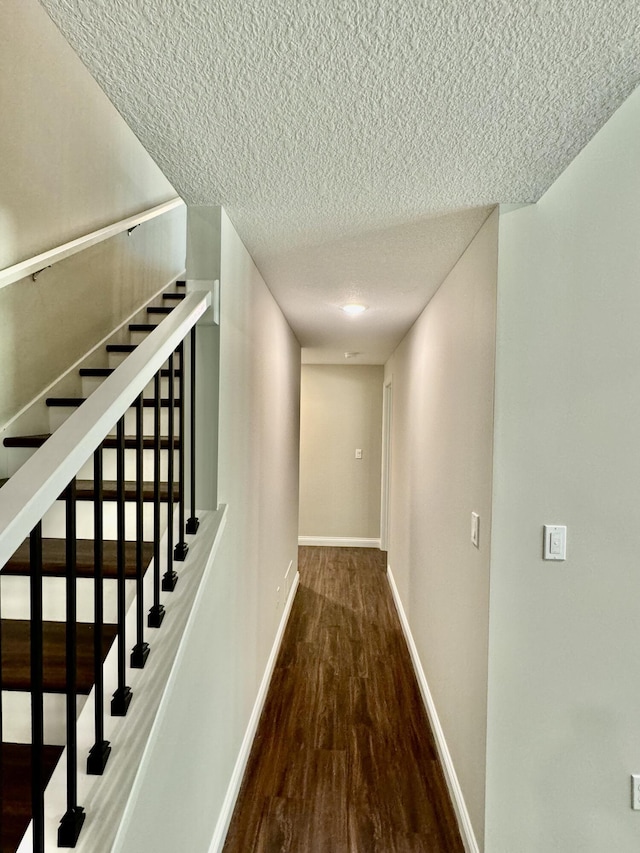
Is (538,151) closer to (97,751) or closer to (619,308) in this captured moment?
(619,308)

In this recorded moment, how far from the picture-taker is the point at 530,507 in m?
1.64

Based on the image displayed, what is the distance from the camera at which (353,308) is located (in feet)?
10.1

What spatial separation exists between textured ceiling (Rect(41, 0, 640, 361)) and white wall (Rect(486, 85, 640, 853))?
26 centimetres

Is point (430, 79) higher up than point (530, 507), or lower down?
higher up

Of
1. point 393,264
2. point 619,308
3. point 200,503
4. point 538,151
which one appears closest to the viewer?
point 538,151

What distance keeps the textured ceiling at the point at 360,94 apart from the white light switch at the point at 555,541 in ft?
3.58

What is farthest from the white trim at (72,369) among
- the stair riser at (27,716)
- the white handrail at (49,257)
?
the stair riser at (27,716)

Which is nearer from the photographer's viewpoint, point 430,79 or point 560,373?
point 430,79

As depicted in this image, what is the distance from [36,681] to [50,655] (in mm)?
561

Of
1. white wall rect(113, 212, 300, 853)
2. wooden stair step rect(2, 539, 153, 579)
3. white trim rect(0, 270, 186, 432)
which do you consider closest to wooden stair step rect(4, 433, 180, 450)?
white trim rect(0, 270, 186, 432)

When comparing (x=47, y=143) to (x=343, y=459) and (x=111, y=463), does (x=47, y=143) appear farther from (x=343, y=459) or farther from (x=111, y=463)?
(x=343, y=459)

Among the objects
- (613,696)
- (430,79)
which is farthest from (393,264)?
(613,696)

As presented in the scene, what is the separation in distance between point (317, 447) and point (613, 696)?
15.5 feet

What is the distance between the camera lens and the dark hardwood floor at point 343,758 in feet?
6.14
